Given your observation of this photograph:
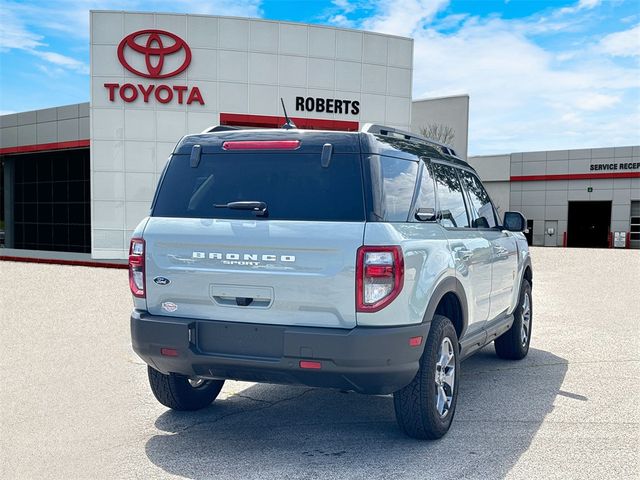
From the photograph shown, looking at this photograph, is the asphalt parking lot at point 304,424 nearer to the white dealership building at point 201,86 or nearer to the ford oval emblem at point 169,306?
the ford oval emblem at point 169,306

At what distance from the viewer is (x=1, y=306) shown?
10.9m

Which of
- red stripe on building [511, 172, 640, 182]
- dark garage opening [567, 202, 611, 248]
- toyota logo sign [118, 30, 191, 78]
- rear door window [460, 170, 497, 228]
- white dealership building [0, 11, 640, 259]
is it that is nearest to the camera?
rear door window [460, 170, 497, 228]

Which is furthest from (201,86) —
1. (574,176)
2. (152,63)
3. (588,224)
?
(588,224)

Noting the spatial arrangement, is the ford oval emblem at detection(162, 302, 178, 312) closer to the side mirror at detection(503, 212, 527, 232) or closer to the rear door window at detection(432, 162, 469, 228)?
the rear door window at detection(432, 162, 469, 228)

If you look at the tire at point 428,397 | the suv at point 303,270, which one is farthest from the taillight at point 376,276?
the tire at point 428,397

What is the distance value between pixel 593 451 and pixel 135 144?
19291mm

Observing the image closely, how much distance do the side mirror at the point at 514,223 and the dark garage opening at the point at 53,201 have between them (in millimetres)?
25143

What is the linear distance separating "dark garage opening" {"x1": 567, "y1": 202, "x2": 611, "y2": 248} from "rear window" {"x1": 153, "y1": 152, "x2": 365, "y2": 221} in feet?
171

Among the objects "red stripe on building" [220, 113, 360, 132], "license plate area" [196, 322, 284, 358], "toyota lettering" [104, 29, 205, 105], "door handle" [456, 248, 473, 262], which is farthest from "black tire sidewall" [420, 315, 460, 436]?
"toyota lettering" [104, 29, 205, 105]

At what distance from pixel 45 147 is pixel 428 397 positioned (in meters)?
27.6

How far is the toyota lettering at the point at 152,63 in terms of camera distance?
2111 centimetres

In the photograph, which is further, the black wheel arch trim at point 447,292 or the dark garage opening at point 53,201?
the dark garage opening at point 53,201

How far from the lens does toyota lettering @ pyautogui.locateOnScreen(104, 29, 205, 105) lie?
21.1 metres

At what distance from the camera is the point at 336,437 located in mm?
4547
